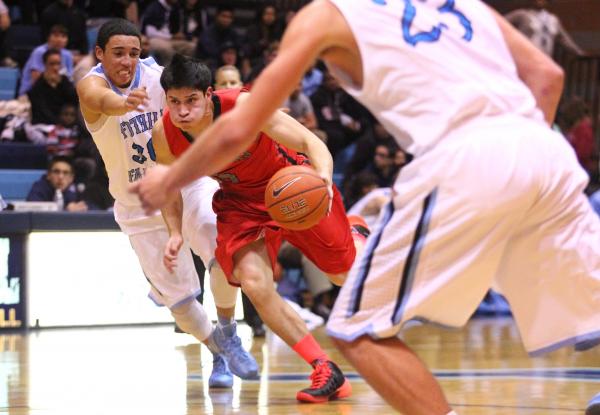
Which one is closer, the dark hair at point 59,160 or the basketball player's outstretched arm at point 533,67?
the basketball player's outstretched arm at point 533,67

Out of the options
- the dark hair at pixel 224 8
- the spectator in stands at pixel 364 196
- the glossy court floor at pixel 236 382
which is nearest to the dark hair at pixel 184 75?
the glossy court floor at pixel 236 382

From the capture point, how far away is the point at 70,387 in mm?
5656

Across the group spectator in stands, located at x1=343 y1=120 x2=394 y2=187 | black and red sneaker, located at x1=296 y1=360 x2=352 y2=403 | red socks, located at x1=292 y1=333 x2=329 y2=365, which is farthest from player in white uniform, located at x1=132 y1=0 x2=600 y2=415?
spectator in stands, located at x1=343 y1=120 x2=394 y2=187

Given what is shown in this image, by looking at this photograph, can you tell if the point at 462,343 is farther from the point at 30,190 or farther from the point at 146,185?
the point at 146,185

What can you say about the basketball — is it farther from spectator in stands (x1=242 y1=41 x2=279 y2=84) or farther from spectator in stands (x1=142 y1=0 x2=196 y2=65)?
spectator in stands (x1=142 y1=0 x2=196 y2=65)

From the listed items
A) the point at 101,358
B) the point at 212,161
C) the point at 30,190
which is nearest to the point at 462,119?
the point at 212,161

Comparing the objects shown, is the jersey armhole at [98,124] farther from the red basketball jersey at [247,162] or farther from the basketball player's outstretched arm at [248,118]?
the basketball player's outstretched arm at [248,118]

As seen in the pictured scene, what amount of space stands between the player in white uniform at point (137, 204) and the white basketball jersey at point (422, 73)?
2.66 m

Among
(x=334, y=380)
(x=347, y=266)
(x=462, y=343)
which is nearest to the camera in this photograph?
(x=334, y=380)

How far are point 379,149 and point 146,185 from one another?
852 centimetres

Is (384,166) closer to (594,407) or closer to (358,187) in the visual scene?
(358,187)

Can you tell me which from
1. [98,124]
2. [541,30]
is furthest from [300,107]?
[541,30]

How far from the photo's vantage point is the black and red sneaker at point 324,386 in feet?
16.7

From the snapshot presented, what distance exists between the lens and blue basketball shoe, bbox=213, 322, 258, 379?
555 cm
